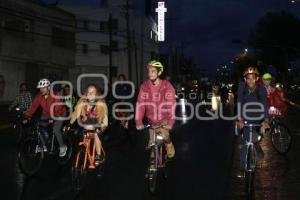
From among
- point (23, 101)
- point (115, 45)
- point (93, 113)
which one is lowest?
point (93, 113)

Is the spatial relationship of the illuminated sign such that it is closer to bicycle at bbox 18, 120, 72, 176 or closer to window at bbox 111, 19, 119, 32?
window at bbox 111, 19, 119, 32

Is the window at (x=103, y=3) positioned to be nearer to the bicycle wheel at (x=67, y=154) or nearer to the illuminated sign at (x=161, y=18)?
the illuminated sign at (x=161, y=18)

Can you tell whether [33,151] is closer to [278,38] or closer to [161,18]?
[278,38]

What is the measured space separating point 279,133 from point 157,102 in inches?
222

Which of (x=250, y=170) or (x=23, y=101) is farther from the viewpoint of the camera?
(x=23, y=101)

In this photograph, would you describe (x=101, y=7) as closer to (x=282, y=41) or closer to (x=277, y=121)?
(x=282, y=41)

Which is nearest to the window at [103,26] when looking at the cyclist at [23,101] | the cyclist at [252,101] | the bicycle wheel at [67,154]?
the cyclist at [23,101]

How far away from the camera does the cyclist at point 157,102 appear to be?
9336 mm

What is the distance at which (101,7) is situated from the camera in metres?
78.1

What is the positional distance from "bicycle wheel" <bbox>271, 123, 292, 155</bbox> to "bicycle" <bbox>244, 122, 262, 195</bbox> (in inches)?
178

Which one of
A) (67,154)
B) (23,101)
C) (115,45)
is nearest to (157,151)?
(67,154)

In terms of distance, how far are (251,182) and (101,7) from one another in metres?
70.5

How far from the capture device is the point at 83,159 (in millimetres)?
9469

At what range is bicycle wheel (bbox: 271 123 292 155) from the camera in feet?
46.2
